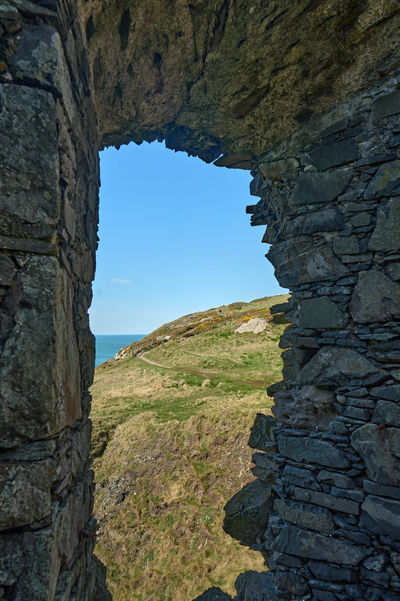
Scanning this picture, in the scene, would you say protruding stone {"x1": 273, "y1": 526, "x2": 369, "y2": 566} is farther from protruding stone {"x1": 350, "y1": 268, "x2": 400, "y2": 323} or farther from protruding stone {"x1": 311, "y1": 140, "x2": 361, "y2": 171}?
protruding stone {"x1": 311, "y1": 140, "x2": 361, "y2": 171}

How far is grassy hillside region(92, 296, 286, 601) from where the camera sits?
7.71 m

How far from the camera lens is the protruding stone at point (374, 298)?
414 centimetres

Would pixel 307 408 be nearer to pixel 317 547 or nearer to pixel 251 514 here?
pixel 317 547

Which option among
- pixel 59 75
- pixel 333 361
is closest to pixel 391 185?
pixel 333 361

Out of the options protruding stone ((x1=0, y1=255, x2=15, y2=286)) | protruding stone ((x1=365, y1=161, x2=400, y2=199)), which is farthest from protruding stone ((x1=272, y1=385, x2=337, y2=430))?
protruding stone ((x1=0, y1=255, x2=15, y2=286))

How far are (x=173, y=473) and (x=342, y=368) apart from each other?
821 centimetres

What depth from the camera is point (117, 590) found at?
743cm

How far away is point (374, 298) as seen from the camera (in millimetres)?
4262

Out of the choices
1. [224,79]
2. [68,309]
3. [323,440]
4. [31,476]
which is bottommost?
[323,440]

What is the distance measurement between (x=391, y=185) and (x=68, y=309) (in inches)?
165

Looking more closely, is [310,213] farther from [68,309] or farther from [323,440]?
[68,309]

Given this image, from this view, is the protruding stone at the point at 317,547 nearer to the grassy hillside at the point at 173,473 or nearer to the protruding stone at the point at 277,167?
the grassy hillside at the point at 173,473

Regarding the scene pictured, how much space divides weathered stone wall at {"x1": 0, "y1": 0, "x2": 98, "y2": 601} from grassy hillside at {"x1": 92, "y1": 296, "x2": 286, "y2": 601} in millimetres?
6026

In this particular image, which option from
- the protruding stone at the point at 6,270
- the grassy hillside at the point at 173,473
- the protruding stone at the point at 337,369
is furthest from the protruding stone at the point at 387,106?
the grassy hillside at the point at 173,473
